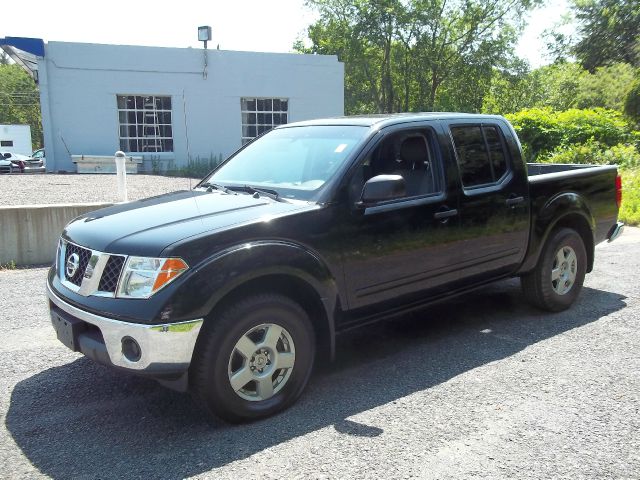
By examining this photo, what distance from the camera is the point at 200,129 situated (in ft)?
71.1

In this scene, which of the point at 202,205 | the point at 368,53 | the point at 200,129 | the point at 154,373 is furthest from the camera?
the point at 368,53

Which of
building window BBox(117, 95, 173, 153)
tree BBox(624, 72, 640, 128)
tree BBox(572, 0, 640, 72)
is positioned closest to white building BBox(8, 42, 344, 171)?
building window BBox(117, 95, 173, 153)

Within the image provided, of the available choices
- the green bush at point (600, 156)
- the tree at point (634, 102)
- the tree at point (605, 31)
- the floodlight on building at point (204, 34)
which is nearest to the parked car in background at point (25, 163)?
the floodlight on building at point (204, 34)

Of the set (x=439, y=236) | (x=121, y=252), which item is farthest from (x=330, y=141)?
(x=121, y=252)

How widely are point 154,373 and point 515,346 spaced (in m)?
2.99

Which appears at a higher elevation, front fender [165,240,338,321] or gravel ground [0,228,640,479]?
front fender [165,240,338,321]

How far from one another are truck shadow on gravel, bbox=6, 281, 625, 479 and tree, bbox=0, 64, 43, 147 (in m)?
71.7

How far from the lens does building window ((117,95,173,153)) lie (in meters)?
20.8

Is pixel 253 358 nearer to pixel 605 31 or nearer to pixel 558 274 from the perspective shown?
pixel 558 274

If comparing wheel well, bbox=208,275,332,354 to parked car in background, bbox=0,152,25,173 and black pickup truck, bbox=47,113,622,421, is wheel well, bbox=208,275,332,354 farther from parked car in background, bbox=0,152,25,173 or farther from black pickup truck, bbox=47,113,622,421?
parked car in background, bbox=0,152,25,173

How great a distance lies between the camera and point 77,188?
14.5m

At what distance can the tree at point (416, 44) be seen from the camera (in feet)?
106

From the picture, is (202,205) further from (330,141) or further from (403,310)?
(403,310)

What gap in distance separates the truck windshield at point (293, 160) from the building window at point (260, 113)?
57.8ft
